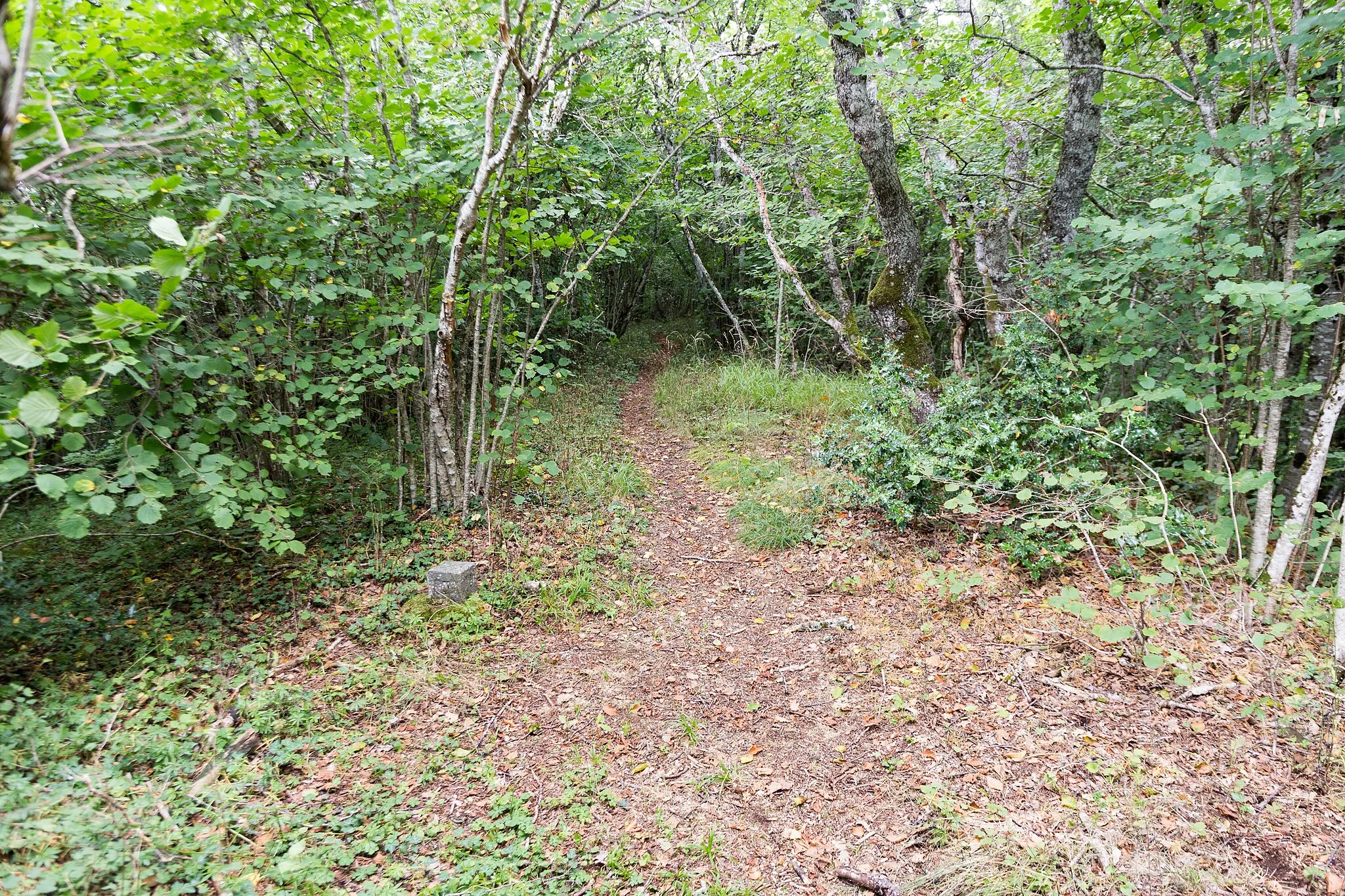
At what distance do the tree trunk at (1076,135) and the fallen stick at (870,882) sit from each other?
5.08 meters

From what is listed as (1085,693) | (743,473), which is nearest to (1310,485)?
(1085,693)

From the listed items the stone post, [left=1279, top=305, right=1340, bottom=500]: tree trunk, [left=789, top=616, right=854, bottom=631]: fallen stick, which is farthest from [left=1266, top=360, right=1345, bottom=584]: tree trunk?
the stone post

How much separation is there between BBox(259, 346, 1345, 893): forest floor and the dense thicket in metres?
0.78

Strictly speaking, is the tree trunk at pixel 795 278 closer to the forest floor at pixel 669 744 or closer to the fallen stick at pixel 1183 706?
the forest floor at pixel 669 744

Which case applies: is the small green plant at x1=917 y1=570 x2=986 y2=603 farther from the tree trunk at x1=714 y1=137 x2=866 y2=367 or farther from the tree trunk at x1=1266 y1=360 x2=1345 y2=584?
the tree trunk at x1=714 y1=137 x2=866 y2=367

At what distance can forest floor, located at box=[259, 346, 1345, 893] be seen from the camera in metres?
2.52

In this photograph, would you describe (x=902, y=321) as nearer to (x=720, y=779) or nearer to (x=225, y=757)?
(x=720, y=779)

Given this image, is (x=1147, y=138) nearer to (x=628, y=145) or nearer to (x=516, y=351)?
(x=628, y=145)

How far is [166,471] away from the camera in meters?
3.80

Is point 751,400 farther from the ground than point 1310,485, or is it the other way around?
point 1310,485

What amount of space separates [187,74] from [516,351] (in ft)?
9.04

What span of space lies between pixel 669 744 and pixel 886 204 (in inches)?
195

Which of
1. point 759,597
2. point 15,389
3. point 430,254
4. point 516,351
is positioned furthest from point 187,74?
point 759,597

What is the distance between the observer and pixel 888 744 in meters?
3.19
